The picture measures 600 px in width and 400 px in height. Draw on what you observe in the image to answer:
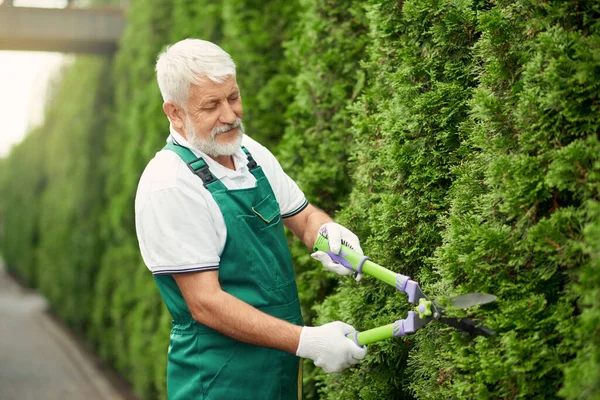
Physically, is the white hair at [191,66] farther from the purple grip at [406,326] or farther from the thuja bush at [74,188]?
the thuja bush at [74,188]

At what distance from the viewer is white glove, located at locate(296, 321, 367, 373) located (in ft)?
8.33

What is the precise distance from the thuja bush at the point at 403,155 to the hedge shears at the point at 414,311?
0.30 m

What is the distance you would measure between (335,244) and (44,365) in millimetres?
9320

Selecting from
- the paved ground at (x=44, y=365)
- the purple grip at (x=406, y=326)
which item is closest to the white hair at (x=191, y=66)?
the purple grip at (x=406, y=326)

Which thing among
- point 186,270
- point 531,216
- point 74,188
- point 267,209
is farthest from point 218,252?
point 74,188

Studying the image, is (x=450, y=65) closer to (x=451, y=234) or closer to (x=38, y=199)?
(x=451, y=234)

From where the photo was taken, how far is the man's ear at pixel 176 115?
290 centimetres

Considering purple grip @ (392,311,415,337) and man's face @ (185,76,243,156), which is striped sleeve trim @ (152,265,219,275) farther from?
purple grip @ (392,311,415,337)

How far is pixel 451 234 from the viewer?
254cm

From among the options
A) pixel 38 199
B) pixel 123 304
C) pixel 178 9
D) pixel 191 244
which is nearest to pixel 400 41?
pixel 191 244

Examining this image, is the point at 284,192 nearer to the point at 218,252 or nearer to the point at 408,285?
the point at 218,252

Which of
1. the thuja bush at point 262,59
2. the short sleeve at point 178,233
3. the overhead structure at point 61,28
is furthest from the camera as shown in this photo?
the overhead structure at point 61,28

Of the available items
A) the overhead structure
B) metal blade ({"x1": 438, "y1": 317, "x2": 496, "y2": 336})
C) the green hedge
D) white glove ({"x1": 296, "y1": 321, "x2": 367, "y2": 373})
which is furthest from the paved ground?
metal blade ({"x1": 438, "y1": 317, "x2": 496, "y2": 336})

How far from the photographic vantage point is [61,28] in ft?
29.6
